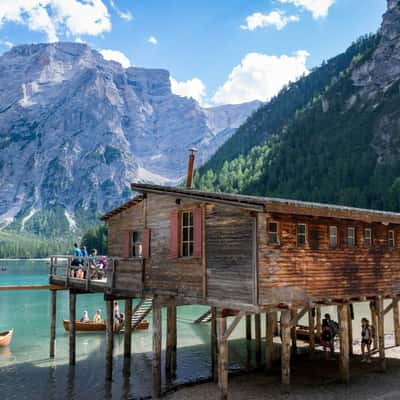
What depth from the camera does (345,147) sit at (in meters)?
147

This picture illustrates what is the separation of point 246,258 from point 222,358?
3.95 metres

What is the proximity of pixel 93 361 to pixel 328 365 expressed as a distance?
1400cm

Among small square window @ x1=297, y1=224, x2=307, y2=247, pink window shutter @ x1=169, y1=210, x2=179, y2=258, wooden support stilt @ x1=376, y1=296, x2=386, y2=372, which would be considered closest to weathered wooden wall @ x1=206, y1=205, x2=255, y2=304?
pink window shutter @ x1=169, y1=210, x2=179, y2=258

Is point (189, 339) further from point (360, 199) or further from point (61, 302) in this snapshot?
point (360, 199)

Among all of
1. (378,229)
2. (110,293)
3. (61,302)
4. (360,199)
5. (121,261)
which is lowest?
(61,302)

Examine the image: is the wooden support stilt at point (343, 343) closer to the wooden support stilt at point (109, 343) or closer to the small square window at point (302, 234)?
the small square window at point (302, 234)

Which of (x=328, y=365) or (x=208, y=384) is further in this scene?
(x=328, y=365)

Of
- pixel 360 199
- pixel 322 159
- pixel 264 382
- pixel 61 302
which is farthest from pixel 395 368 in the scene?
pixel 322 159

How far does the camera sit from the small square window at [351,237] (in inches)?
828

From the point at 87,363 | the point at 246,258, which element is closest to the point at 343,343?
the point at 246,258

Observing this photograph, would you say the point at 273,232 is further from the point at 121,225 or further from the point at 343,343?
the point at 121,225

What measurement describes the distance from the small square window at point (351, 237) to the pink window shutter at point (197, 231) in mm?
6803

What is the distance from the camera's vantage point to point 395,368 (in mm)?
24031

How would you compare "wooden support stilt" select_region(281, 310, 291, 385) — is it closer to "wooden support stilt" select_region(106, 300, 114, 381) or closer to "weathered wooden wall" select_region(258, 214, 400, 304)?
"weathered wooden wall" select_region(258, 214, 400, 304)
